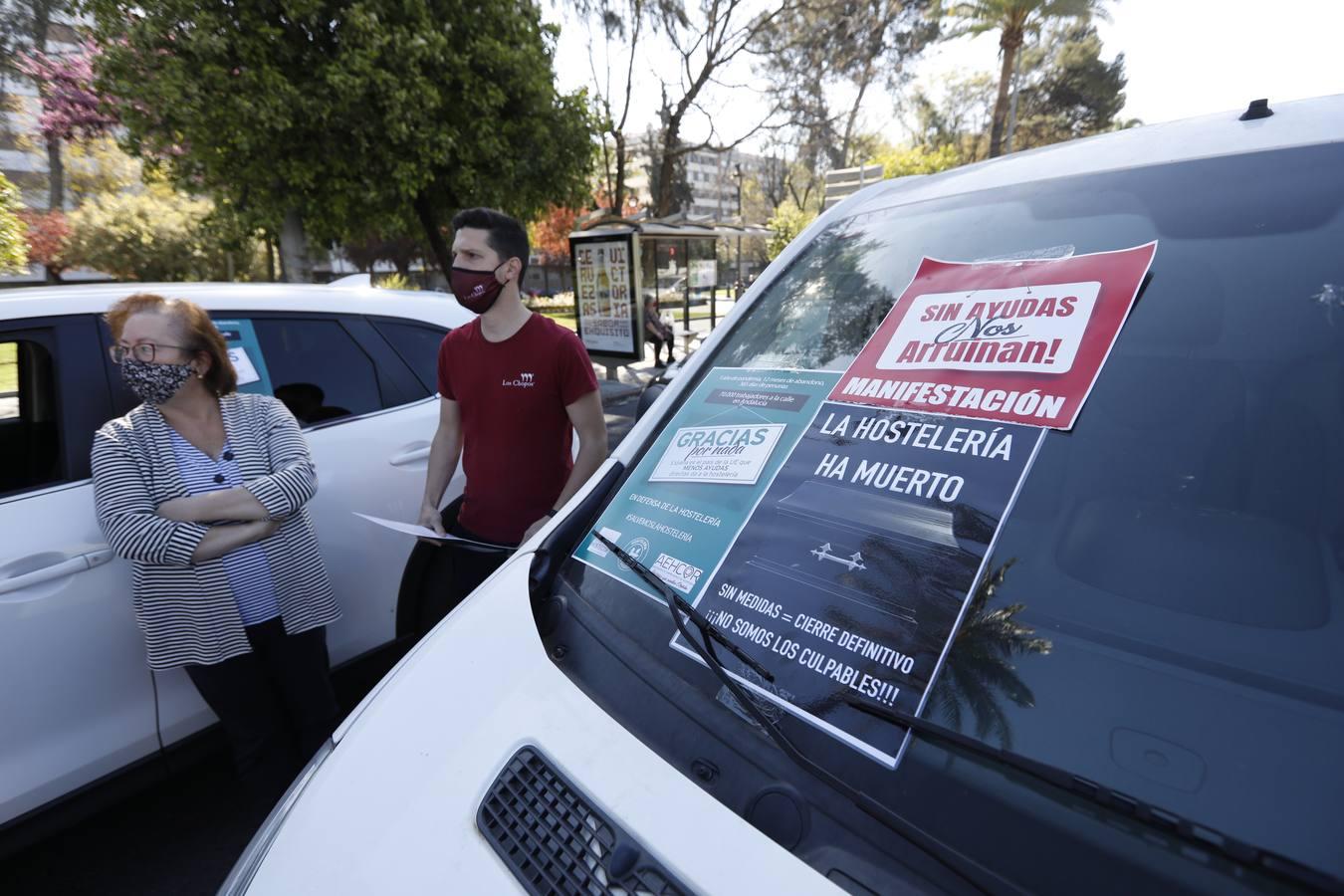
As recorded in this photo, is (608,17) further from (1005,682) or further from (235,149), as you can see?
(1005,682)

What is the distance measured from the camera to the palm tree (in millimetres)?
19359

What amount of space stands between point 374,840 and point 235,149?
30.1 ft

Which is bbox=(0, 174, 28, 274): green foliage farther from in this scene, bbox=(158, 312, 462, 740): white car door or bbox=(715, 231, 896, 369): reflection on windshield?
bbox=(715, 231, 896, 369): reflection on windshield

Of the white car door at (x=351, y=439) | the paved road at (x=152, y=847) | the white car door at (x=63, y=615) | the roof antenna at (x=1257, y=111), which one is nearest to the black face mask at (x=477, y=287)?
the white car door at (x=351, y=439)

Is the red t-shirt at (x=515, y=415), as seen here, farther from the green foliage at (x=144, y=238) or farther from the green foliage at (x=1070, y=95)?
the green foliage at (x=1070, y=95)

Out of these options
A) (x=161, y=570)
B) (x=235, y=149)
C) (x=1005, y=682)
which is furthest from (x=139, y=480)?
(x=235, y=149)

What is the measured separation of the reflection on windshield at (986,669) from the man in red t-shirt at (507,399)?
1.55m

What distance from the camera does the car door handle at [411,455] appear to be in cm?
297

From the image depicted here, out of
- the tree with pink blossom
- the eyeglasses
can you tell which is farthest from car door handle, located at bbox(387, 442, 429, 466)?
the tree with pink blossom

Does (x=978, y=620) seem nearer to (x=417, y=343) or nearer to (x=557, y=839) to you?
(x=557, y=839)

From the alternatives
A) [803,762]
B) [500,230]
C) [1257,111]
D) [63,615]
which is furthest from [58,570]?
[1257,111]

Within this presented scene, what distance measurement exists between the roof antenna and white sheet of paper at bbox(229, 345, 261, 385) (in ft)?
10.1

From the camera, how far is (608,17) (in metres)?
16.2

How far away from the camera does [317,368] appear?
291cm
